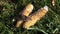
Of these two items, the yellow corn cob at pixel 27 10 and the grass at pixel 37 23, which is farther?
the yellow corn cob at pixel 27 10

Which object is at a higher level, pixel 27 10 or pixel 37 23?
pixel 27 10

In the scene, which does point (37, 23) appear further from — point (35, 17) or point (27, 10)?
point (27, 10)

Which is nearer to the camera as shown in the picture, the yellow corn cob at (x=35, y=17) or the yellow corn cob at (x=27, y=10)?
the yellow corn cob at (x=35, y=17)

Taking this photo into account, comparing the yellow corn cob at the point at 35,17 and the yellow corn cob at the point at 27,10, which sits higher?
the yellow corn cob at the point at 27,10

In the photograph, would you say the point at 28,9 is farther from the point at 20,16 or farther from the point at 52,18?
the point at 52,18

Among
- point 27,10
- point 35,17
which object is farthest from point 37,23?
point 27,10

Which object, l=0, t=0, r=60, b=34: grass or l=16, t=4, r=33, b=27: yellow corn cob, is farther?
l=16, t=4, r=33, b=27: yellow corn cob
